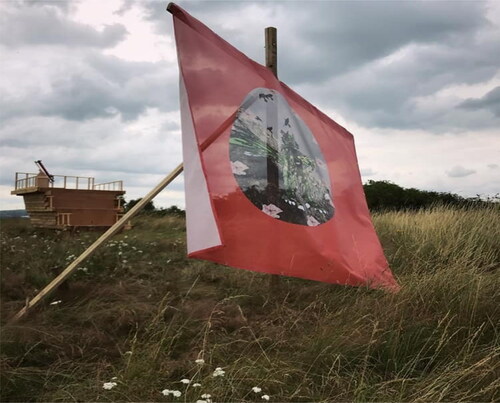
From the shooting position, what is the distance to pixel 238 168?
15.6 feet

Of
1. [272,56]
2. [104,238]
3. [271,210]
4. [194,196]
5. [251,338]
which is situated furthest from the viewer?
[272,56]

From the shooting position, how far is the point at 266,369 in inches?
143

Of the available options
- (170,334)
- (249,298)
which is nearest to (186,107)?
(170,334)

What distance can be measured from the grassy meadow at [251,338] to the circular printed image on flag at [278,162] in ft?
3.58

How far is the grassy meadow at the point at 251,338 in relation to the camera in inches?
139

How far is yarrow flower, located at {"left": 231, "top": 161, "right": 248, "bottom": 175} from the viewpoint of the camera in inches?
185

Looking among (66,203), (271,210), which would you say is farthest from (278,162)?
(66,203)

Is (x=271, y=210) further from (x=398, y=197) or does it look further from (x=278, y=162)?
(x=398, y=197)

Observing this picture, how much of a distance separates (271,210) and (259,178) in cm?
35

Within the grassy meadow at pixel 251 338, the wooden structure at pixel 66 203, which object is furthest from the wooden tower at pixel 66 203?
the grassy meadow at pixel 251 338

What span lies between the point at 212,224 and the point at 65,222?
11.9m

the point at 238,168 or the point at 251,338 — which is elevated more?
the point at 238,168

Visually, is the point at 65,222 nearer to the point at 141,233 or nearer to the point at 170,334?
the point at 141,233

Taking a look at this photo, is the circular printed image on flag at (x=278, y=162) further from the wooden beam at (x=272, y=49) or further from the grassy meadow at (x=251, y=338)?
the grassy meadow at (x=251, y=338)
